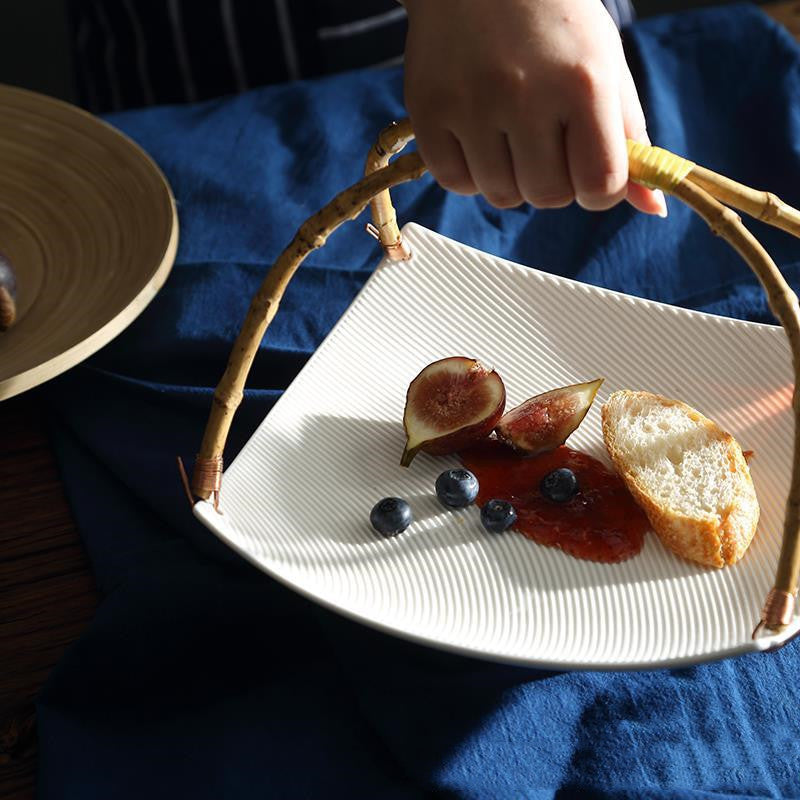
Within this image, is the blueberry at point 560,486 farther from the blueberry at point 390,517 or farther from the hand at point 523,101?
the hand at point 523,101

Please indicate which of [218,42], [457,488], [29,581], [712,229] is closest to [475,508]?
[457,488]

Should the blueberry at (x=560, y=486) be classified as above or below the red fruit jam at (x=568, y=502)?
above

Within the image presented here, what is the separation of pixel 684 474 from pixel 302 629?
46cm

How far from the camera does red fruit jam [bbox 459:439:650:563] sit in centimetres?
110

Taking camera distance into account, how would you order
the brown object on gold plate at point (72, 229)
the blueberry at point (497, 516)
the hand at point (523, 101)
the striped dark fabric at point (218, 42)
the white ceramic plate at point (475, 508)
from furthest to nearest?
1. the striped dark fabric at point (218, 42)
2. the brown object on gold plate at point (72, 229)
3. the blueberry at point (497, 516)
4. the white ceramic plate at point (475, 508)
5. the hand at point (523, 101)

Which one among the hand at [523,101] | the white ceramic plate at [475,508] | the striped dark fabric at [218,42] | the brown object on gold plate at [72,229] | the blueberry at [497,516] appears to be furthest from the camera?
the striped dark fabric at [218,42]

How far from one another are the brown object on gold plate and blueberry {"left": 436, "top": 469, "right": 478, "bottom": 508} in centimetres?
47

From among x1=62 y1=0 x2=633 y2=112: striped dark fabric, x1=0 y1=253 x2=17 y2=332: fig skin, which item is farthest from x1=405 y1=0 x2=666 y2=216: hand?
x1=62 y1=0 x2=633 y2=112: striped dark fabric

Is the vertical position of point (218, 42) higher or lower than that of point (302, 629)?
higher

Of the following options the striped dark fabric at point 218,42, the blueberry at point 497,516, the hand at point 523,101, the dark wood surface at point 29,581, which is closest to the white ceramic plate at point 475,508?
the blueberry at point 497,516

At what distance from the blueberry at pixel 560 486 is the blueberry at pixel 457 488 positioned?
0.08 m

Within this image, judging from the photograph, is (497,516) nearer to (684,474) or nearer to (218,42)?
(684,474)

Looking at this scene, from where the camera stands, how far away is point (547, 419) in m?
1.20

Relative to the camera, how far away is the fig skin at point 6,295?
137cm
